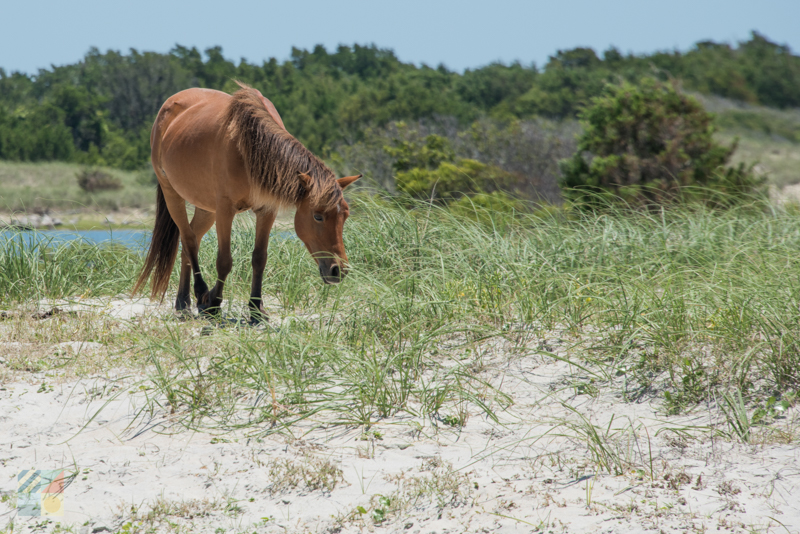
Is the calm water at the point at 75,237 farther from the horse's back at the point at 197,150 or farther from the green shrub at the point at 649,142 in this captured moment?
the green shrub at the point at 649,142

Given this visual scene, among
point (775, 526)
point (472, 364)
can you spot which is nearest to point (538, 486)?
point (775, 526)

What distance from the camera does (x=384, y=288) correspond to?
13.0 ft

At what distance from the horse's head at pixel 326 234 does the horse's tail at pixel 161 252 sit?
4.99ft

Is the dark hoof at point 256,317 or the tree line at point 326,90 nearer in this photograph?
the dark hoof at point 256,317

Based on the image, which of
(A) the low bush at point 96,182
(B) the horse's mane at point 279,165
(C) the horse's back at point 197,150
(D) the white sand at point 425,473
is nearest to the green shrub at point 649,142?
(C) the horse's back at point 197,150

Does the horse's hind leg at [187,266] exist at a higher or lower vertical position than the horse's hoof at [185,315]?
higher

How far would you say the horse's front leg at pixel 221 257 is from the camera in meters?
4.41

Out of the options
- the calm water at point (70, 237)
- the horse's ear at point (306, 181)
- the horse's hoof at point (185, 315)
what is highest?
the horse's ear at point (306, 181)

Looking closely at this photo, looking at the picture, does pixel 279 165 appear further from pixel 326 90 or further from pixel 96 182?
pixel 326 90

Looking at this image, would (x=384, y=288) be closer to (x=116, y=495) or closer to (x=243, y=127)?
(x=243, y=127)

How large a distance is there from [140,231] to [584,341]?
5330 millimetres

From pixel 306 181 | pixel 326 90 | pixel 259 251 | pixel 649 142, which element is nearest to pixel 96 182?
pixel 326 90

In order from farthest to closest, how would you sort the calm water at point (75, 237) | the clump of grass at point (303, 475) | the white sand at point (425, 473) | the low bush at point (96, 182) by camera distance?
the low bush at point (96, 182) → the calm water at point (75, 237) → the clump of grass at point (303, 475) → the white sand at point (425, 473)

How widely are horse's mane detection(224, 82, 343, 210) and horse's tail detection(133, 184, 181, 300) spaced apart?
132 cm
